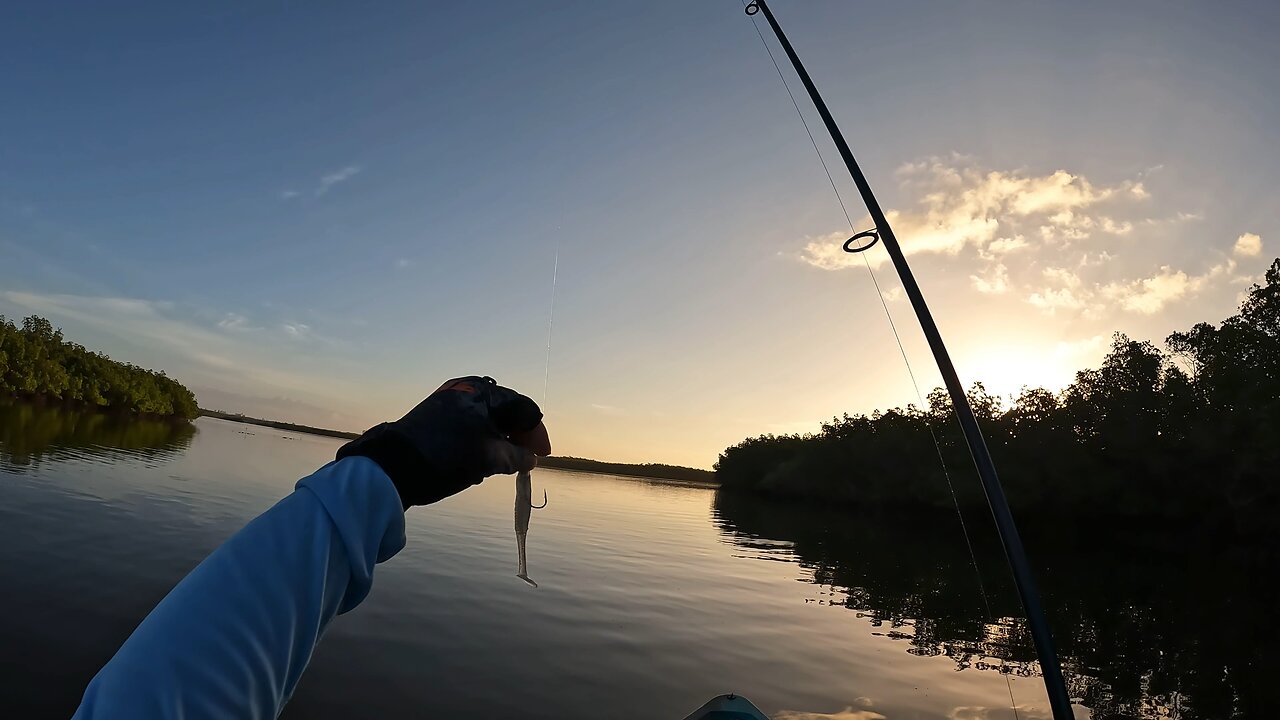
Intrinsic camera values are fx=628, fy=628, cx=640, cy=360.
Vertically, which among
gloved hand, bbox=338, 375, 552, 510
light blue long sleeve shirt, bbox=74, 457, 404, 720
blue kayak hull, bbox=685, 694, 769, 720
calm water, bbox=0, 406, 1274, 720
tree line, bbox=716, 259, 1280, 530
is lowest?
calm water, bbox=0, 406, 1274, 720

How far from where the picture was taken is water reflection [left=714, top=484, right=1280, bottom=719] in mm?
12133

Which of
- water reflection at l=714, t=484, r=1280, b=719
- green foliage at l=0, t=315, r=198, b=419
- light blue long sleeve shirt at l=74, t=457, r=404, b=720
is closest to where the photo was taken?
light blue long sleeve shirt at l=74, t=457, r=404, b=720

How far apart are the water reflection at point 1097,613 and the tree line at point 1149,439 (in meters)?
6.47

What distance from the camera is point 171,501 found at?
2298 cm

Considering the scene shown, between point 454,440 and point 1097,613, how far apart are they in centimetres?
2446

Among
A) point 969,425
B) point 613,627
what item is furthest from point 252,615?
point 613,627

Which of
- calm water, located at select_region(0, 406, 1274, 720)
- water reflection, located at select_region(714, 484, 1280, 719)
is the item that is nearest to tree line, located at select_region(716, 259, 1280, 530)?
water reflection, located at select_region(714, 484, 1280, 719)

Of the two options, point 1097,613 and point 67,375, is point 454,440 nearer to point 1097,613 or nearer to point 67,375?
point 1097,613

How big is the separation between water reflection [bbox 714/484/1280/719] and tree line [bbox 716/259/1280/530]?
647 centimetres

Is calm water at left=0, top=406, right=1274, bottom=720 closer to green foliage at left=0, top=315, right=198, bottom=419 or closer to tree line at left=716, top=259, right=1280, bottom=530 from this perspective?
tree line at left=716, top=259, right=1280, bottom=530

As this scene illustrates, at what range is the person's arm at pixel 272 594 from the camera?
70 centimetres

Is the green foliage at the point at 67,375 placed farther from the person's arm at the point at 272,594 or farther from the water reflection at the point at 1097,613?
the person's arm at the point at 272,594

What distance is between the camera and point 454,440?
50.1 inches

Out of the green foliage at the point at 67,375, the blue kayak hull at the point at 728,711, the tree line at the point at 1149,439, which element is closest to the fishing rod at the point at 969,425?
the blue kayak hull at the point at 728,711
